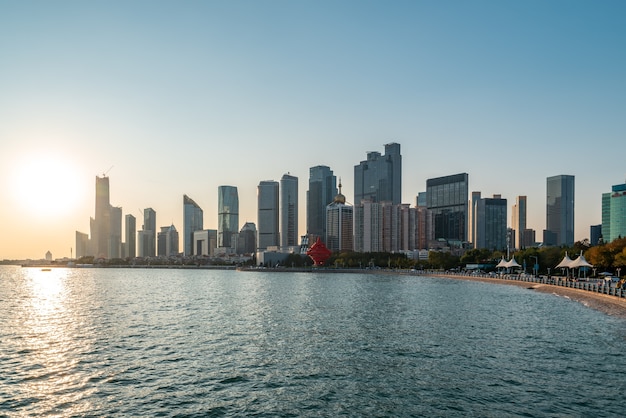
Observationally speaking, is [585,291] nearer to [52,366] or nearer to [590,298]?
[590,298]

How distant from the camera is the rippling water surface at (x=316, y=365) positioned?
26.2 metres

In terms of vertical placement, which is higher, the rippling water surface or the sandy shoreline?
the rippling water surface

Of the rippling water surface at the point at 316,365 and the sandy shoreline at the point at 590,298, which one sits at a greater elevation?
the rippling water surface at the point at 316,365

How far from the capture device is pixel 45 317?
64.8m

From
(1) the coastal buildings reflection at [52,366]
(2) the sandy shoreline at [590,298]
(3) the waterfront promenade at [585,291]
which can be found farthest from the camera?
(3) the waterfront promenade at [585,291]

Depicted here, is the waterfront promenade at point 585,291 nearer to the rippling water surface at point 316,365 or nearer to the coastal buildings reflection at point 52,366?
the rippling water surface at point 316,365

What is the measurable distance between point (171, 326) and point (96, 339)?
29.9ft

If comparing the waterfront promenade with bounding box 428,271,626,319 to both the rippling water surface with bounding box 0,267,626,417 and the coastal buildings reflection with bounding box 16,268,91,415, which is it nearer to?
the rippling water surface with bounding box 0,267,626,417

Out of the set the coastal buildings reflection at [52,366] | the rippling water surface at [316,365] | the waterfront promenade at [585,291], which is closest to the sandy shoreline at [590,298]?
the waterfront promenade at [585,291]

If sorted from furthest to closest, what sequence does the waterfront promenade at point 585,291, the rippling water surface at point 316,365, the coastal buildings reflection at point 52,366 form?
the waterfront promenade at point 585,291, the coastal buildings reflection at point 52,366, the rippling water surface at point 316,365

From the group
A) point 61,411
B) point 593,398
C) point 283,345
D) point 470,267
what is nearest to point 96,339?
point 283,345

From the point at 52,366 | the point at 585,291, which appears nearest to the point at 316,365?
the point at 52,366

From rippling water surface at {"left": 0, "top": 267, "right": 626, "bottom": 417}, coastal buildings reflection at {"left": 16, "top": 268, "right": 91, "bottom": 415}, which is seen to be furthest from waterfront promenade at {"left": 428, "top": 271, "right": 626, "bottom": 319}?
coastal buildings reflection at {"left": 16, "top": 268, "right": 91, "bottom": 415}

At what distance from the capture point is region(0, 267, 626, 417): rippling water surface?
1032 inches
